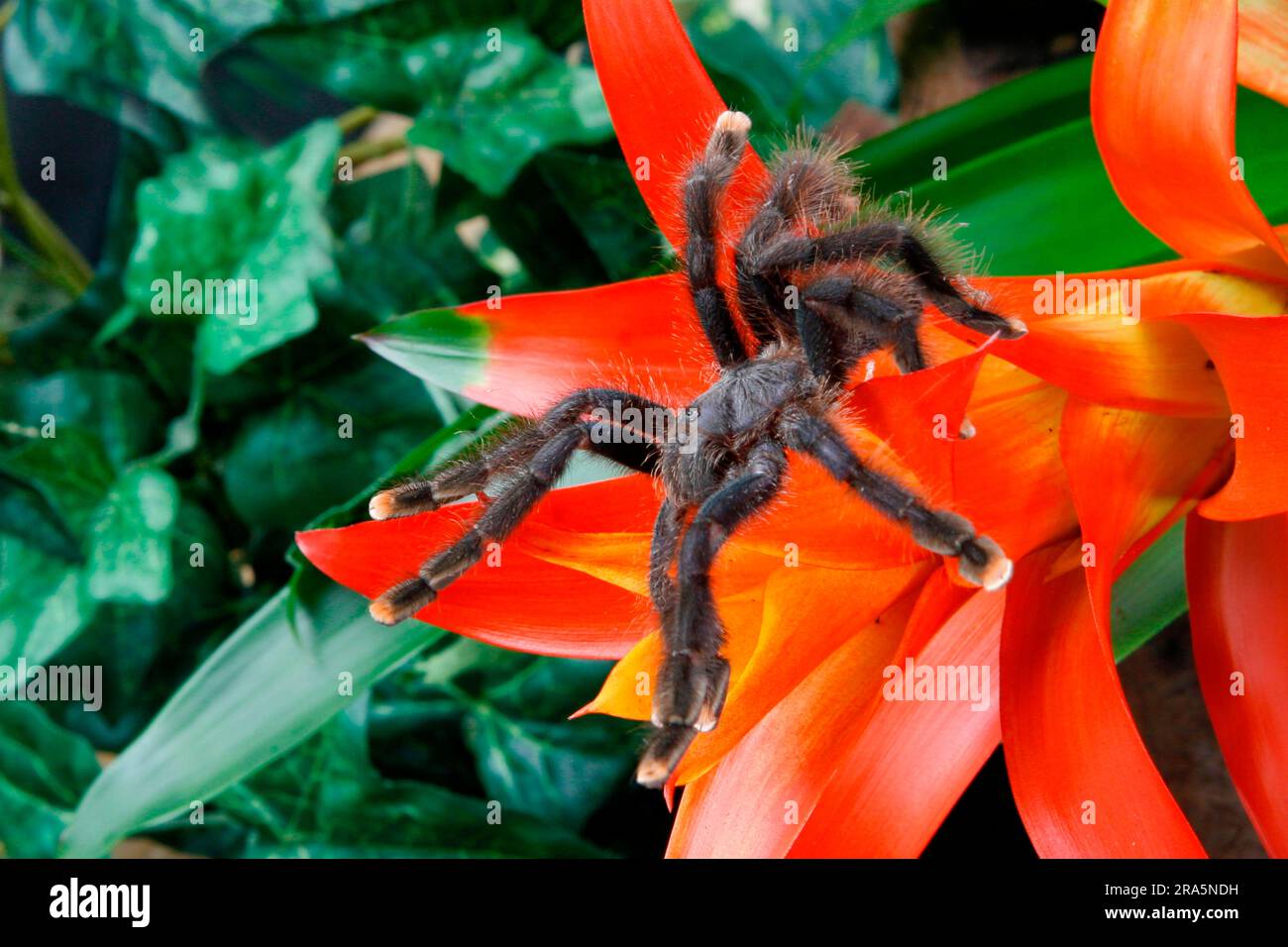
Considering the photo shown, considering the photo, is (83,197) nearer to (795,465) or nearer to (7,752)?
(7,752)

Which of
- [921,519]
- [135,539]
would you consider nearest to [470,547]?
[921,519]

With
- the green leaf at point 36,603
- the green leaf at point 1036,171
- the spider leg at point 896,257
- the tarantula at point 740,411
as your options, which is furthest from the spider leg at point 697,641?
the green leaf at point 36,603

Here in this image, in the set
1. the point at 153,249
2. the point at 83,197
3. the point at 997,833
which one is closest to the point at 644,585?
the point at 997,833

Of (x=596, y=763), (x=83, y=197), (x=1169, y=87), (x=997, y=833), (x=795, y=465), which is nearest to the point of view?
(x=1169, y=87)

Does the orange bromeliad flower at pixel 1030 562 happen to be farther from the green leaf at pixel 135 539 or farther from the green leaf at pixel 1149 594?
the green leaf at pixel 135 539

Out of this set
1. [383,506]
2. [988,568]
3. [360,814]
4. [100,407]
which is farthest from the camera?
[100,407]

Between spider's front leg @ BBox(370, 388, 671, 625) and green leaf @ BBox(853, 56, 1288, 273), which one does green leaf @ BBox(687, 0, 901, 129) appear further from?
spider's front leg @ BBox(370, 388, 671, 625)

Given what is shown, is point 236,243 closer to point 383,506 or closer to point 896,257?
point 383,506
